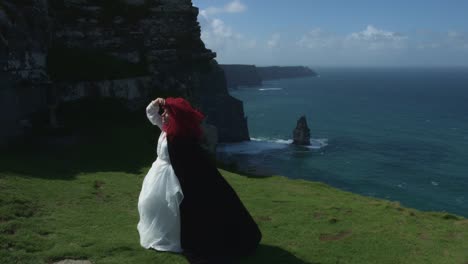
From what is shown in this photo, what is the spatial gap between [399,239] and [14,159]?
597 inches

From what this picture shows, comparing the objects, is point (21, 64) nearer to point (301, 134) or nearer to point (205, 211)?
point (205, 211)

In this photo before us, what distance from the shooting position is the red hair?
10.3 m

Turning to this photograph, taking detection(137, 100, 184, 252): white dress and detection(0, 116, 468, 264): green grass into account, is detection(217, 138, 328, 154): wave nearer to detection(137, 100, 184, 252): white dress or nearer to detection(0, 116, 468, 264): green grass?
detection(0, 116, 468, 264): green grass

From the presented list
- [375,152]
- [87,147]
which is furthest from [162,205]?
[375,152]

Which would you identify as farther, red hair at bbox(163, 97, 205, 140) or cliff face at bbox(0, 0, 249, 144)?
cliff face at bbox(0, 0, 249, 144)

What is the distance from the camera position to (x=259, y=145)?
98.9m

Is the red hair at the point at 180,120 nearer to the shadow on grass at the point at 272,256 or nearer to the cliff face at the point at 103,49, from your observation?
the shadow on grass at the point at 272,256

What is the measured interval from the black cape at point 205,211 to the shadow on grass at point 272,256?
0.23 meters

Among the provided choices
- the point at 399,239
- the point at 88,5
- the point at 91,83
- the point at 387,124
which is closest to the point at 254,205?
the point at 399,239

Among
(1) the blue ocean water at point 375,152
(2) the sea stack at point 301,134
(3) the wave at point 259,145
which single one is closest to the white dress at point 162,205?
(1) the blue ocean water at point 375,152

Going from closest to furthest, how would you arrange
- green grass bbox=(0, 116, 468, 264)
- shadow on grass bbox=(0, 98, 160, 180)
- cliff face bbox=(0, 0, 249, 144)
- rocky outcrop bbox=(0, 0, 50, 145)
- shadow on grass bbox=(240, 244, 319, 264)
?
1. green grass bbox=(0, 116, 468, 264)
2. shadow on grass bbox=(240, 244, 319, 264)
3. shadow on grass bbox=(0, 98, 160, 180)
4. rocky outcrop bbox=(0, 0, 50, 145)
5. cliff face bbox=(0, 0, 249, 144)

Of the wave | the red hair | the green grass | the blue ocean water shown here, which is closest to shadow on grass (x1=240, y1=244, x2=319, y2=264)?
the green grass

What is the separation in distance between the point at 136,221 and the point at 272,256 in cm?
413

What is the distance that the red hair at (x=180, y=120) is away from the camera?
10336 millimetres
